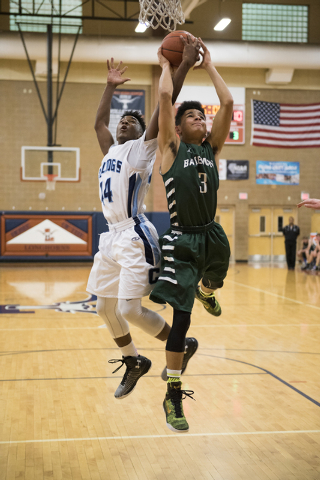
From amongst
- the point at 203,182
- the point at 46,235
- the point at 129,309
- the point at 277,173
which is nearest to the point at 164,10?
the point at 203,182

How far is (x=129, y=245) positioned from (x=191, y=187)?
61 cm

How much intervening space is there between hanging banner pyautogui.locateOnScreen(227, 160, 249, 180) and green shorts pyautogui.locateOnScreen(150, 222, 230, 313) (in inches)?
673

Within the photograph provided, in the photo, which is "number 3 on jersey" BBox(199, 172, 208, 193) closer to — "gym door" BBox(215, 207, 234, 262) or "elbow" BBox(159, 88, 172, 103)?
"elbow" BBox(159, 88, 172, 103)

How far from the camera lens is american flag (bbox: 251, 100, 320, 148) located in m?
19.6

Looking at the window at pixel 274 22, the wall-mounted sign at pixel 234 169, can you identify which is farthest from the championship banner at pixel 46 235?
the window at pixel 274 22

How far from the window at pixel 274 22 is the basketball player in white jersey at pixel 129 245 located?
17.6 m

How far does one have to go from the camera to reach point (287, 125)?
19750 millimetres

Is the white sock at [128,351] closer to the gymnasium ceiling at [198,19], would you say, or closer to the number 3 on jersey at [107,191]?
the number 3 on jersey at [107,191]

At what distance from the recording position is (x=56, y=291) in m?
12.2

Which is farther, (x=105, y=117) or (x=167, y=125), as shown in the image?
(x=105, y=117)

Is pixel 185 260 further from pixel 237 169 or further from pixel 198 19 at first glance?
pixel 198 19

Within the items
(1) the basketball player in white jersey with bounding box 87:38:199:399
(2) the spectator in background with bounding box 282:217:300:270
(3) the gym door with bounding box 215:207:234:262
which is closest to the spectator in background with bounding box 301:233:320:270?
(2) the spectator in background with bounding box 282:217:300:270

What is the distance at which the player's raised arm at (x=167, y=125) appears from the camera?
3340 millimetres

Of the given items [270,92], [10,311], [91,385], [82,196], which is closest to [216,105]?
[270,92]
